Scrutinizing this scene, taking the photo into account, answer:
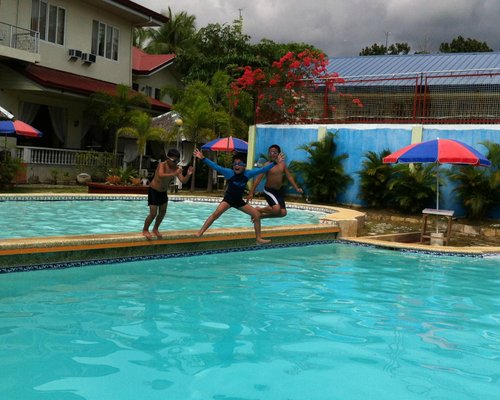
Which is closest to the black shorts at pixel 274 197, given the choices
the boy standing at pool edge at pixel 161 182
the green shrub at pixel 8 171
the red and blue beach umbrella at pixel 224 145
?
the boy standing at pool edge at pixel 161 182

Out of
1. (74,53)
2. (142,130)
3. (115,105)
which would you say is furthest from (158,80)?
(142,130)

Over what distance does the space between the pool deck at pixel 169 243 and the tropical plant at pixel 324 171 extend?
4437 mm

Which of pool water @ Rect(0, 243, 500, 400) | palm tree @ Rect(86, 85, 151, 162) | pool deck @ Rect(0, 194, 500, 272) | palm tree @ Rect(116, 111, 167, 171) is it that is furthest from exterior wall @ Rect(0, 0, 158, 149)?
pool water @ Rect(0, 243, 500, 400)

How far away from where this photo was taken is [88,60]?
25219 millimetres

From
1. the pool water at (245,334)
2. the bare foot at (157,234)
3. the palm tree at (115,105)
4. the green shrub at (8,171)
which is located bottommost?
the pool water at (245,334)

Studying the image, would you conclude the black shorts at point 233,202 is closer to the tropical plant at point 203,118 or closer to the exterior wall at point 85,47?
the tropical plant at point 203,118

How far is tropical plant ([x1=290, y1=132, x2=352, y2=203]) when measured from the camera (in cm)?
1795

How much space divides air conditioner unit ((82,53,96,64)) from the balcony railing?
292 cm

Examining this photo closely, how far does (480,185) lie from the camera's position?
14594mm

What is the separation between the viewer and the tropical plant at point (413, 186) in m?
15.4

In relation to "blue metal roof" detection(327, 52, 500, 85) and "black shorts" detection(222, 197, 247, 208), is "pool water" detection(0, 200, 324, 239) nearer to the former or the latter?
"black shorts" detection(222, 197, 247, 208)

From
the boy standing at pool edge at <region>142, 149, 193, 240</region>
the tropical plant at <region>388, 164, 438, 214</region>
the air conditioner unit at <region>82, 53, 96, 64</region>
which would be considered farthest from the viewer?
the air conditioner unit at <region>82, 53, 96, 64</region>

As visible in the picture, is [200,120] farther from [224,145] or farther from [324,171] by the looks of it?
[324,171]

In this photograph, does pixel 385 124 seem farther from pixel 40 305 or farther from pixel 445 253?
pixel 40 305
